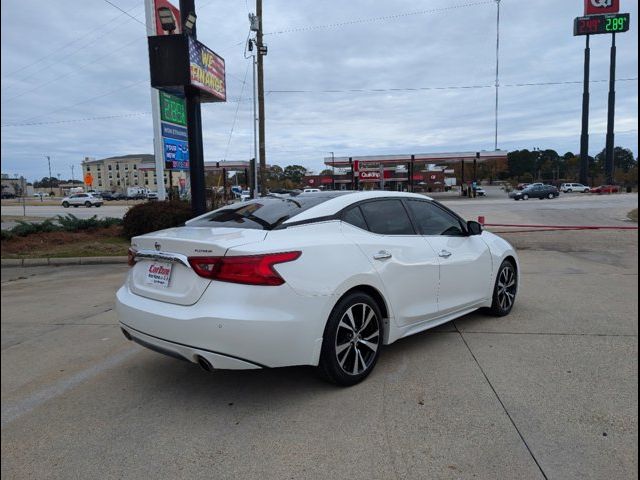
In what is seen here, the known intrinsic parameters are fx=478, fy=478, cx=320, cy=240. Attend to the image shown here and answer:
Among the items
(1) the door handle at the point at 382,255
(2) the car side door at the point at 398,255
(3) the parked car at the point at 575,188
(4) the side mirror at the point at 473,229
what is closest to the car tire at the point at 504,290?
(4) the side mirror at the point at 473,229

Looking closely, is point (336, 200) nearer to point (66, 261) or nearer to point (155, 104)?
point (66, 261)

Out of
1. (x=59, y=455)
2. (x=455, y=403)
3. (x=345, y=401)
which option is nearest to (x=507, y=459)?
(x=455, y=403)

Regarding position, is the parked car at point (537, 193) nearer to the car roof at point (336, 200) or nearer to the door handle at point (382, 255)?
the car roof at point (336, 200)

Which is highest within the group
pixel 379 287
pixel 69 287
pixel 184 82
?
pixel 184 82

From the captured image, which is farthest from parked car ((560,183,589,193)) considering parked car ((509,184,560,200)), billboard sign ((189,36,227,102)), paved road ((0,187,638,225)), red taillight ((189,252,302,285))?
red taillight ((189,252,302,285))

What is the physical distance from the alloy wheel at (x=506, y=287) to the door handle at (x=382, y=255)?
218 centimetres

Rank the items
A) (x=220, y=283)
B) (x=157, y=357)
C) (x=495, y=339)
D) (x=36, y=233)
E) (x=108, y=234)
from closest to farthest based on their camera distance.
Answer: (x=220, y=283) < (x=157, y=357) < (x=495, y=339) < (x=36, y=233) < (x=108, y=234)

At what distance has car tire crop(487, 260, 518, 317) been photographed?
5.58 meters

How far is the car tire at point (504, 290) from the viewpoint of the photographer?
18.3 ft

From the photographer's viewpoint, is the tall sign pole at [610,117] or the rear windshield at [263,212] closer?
the rear windshield at [263,212]

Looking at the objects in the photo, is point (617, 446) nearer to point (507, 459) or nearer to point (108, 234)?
point (507, 459)

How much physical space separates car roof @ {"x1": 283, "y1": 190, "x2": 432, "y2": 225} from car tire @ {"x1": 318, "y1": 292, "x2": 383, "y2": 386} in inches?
28.8

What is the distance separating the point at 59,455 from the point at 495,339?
12.8 feet

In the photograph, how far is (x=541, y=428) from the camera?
3105mm
